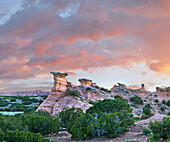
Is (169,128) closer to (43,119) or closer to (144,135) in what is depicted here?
(144,135)

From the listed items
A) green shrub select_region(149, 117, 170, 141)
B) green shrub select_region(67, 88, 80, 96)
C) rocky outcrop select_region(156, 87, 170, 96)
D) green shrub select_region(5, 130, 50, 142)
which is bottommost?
green shrub select_region(149, 117, 170, 141)

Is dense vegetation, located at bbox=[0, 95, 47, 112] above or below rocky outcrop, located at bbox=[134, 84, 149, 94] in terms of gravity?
below

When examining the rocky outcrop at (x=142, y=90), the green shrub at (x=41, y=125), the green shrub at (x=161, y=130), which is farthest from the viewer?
the rocky outcrop at (x=142, y=90)

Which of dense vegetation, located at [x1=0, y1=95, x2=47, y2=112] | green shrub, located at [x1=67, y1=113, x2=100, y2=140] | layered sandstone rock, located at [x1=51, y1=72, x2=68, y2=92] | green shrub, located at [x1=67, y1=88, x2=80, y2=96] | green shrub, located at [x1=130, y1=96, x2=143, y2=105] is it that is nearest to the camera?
green shrub, located at [x1=67, y1=113, x2=100, y2=140]

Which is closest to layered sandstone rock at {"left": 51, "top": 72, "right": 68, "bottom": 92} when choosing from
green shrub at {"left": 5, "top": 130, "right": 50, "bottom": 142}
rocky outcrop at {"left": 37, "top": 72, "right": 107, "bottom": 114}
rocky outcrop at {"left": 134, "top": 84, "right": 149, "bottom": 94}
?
rocky outcrop at {"left": 37, "top": 72, "right": 107, "bottom": 114}

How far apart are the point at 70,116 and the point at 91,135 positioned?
5.00 meters

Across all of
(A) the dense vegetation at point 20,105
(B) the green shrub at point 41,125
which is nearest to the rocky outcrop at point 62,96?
(A) the dense vegetation at point 20,105

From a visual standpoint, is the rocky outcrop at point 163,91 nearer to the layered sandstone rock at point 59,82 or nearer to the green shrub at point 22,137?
the layered sandstone rock at point 59,82

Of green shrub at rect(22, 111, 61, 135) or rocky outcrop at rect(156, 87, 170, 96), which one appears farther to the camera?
rocky outcrop at rect(156, 87, 170, 96)

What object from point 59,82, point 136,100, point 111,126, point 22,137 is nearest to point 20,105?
point 59,82

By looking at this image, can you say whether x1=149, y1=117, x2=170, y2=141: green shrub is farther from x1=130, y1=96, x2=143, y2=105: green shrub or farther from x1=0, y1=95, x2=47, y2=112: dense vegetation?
x1=130, y1=96, x2=143, y2=105: green shrub

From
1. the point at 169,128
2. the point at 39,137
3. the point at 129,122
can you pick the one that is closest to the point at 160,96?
the point at 129,122

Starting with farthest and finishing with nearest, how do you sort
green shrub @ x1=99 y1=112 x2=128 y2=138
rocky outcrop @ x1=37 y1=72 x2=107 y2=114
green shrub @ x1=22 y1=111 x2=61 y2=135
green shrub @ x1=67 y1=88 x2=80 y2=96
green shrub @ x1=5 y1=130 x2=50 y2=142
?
1. green shrub @ x1=67 y1=88 x2=80 y2=96
2. rocky outcrop @ x1=37 y1=72 x2=107 y2=114
3. green shrub @ x1=22 y1=111 x2=61 y2=135
4. green shrub @ x1=99 y1=112 x2=128 y2=138
5. green shrub @ x1=5 y1=130 x2=50 y2=142

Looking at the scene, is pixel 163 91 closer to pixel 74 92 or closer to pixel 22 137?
pixel 74 92
